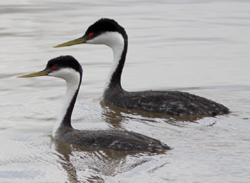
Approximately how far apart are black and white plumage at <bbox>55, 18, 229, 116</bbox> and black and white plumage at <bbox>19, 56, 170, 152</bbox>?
1749 mm

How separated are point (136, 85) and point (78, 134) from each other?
11.6 feet

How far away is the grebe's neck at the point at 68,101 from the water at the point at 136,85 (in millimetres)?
273

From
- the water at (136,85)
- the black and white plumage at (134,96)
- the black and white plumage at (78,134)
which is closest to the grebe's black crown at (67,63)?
the black and white plumage at (78,134)

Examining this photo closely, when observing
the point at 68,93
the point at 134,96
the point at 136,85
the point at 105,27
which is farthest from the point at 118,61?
the point at 68,93

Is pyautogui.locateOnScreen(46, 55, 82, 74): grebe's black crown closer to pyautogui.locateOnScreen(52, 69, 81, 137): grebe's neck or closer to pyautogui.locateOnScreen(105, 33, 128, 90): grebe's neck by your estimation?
pyautogui.locateOnScreen(52, 69, 81, 137): grebe's neck

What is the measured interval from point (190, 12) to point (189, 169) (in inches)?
458

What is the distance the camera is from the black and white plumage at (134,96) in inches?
409

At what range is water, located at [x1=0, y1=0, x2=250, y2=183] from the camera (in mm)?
8016

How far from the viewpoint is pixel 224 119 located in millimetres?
9977

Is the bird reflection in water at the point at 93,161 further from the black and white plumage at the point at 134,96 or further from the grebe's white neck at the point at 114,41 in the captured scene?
the grebe's white neck at the point at 114,41

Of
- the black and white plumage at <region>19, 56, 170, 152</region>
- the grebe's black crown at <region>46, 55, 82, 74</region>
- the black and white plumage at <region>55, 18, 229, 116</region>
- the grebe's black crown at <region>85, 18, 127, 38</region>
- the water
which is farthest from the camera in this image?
the grebe's black crown at <region>85, 18, 127, 38</region>

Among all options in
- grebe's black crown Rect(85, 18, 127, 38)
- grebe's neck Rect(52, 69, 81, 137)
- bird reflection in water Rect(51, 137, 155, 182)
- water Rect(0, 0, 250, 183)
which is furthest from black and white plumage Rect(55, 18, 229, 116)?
bird reflection in water Rect(51, 137, 155, 182)

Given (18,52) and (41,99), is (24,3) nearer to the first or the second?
(18,52)

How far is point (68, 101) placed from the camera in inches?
368
